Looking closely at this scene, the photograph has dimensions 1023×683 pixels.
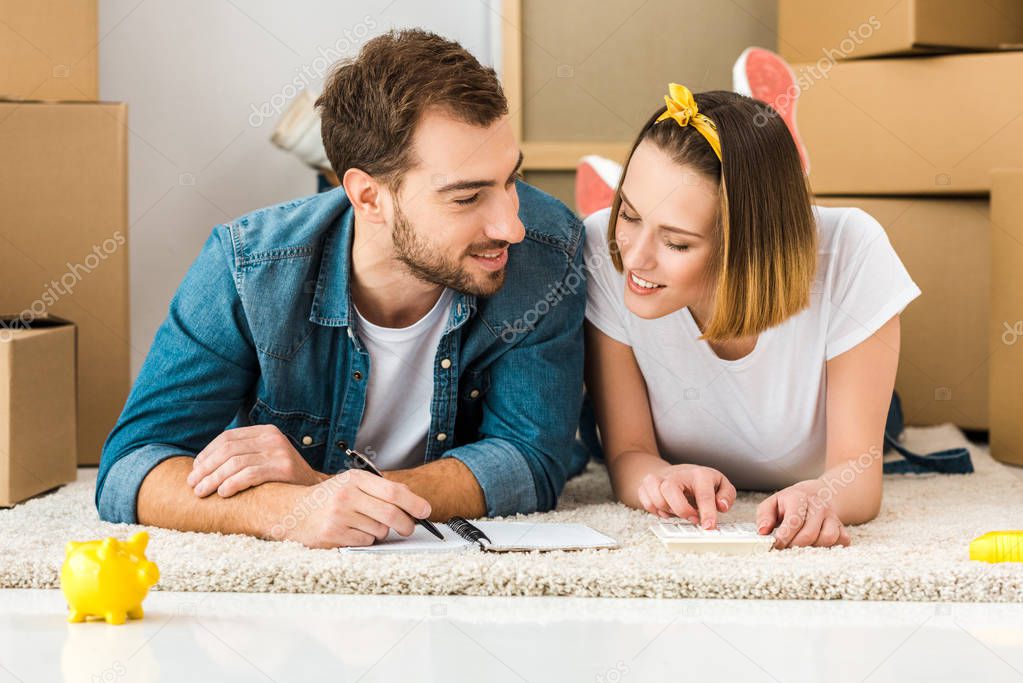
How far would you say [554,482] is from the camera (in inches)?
48.3

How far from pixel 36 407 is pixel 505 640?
780 millimetres

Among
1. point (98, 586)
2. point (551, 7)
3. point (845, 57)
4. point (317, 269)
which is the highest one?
point (551, 7)

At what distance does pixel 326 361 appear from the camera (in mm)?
1223

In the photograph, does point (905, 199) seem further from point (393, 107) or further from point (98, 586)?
point (98, 586)

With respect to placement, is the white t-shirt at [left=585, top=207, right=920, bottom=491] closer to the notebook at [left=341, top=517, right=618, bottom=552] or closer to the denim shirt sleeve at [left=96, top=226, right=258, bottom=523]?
the notebook at [left=341, top=517, right=618, bottom=552]

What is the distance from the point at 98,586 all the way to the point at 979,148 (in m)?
1.50

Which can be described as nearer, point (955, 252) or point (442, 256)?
point (442, 256)

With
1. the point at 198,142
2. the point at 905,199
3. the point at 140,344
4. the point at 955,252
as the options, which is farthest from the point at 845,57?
the point at 140,344

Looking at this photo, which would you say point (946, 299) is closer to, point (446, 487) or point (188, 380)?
point (446, 487)

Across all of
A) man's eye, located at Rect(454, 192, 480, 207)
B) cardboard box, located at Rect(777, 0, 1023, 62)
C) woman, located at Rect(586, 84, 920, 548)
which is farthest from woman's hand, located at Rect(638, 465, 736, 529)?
cardboard box, located at Rect(777, 0, 1023, 62)

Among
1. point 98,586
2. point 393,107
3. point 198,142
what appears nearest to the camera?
point 98,586

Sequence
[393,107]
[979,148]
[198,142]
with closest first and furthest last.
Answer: [393,107] → [979,148] → [198,142]

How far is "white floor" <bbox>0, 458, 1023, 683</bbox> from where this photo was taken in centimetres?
76

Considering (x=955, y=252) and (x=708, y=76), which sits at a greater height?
(x=708, y=76)
